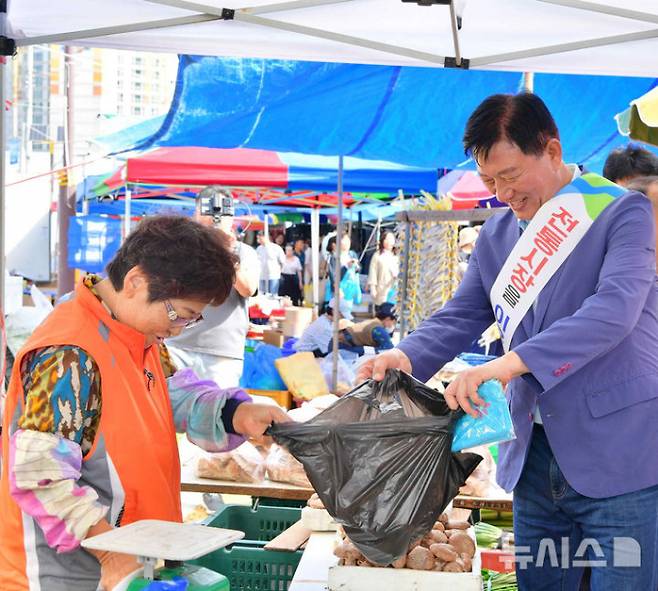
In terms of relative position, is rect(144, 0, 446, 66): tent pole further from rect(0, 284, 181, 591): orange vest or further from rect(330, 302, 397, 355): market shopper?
rect(330, 302, 397, 355): market shopper

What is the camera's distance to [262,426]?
2.35 metres

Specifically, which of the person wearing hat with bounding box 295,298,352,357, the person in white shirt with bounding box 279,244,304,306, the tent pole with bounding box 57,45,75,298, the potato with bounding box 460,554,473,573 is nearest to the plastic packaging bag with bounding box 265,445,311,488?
the potato with bounding box 460,554,473,573

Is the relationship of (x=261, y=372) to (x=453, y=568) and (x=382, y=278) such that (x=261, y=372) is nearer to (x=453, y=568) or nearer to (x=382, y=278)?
(x=453, y=568)

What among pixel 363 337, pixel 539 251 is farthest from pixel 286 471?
pixel 363 337

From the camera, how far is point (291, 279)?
63.0 ft

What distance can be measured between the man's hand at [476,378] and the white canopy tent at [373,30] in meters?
1.64

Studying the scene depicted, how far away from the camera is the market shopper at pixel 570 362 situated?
7.09ft

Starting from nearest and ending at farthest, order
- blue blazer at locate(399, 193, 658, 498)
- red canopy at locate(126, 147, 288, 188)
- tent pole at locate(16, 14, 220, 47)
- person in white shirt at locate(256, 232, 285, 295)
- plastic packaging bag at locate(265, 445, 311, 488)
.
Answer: blue blazer at locate(399, 193, 658, 498) < tent pole at locate(16, 14, 220, 47) < plastic packaging bag at locate(265, 445, 311, 488) < red canopy at locate(126, 147, 288, 188) < person in white shirt at locate(256, 232, 285, 295)

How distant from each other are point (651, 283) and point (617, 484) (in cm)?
52

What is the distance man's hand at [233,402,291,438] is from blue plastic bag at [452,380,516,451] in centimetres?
50

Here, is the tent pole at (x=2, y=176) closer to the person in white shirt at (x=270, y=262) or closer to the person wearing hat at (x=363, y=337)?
the person wearing hat at (x=363, y=337)

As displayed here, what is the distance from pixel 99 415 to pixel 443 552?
0.94 metres

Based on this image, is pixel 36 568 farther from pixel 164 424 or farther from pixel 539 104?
pixel 539 104

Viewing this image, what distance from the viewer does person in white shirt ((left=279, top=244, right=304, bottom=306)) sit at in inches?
747
